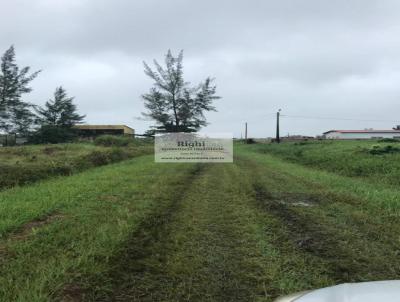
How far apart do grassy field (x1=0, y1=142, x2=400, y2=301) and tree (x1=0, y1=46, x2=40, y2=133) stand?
32826 mm

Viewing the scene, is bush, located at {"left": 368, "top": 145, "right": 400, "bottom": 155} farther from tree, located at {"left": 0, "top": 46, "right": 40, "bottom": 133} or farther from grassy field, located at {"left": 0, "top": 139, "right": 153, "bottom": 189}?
tree, located at {"left": 0, "top": 46, "right": 40, "bottom": 133}

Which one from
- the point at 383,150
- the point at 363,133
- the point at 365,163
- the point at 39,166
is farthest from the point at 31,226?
the point at 363,133

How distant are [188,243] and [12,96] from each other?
38.7m

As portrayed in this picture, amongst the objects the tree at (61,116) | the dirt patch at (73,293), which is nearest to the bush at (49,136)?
the tree at (61,116)

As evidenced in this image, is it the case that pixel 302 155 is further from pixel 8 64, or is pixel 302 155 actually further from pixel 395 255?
pixel 8 64

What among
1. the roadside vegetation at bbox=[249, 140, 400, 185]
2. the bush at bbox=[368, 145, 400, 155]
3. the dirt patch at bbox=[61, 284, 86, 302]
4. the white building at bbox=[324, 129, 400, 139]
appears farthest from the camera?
the white building at bbox=[324, 129, 400, 139]

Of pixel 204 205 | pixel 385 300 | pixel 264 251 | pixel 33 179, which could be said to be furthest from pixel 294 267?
pixel 33 179

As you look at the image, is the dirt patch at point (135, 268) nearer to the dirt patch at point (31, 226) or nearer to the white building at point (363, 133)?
the dirt patch at point (31, 226)

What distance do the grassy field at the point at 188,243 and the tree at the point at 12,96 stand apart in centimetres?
3283

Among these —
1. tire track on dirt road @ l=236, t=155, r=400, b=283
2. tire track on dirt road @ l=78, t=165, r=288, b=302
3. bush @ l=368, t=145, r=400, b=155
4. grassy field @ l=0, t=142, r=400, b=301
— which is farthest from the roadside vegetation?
tire track on dirt road @ l=78, t=165, r=288, b=302

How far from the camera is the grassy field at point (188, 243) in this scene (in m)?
3.87

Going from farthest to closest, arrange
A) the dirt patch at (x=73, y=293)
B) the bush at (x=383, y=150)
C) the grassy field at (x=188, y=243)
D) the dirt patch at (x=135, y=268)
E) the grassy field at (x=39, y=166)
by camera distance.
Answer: the bush at (x=383, y=150), the grassy field at (x=39, y=166), the grassy field at (x=188, y=243), the dirt patch at (x=135, y=268), the dirt patch at (x=73, y=293)

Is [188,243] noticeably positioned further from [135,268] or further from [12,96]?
[12,96]

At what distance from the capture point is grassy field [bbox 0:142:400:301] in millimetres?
3871
